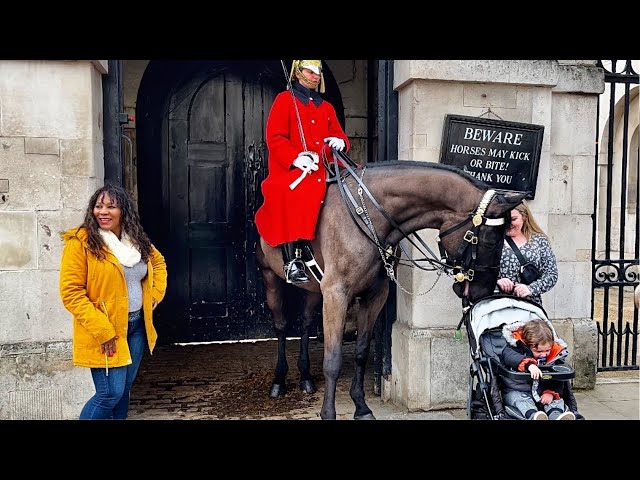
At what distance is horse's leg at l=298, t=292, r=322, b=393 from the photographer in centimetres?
600

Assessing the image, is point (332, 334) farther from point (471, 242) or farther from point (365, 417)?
point (471, 242)

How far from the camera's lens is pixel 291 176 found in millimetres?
4672

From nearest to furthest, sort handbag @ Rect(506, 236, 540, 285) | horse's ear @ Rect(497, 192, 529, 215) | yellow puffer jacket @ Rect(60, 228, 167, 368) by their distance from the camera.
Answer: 1. yellow puffer jacket @ Rect(60, 228, 167, 368)
2. horse's ear @ Rect(497, 192, 529, 215)
3. handbag @ Rect(506, 236, 540, 285)

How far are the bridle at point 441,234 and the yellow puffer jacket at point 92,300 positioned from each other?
1625mm

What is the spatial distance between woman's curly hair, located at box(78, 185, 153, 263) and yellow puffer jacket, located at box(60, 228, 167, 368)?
0.04 m

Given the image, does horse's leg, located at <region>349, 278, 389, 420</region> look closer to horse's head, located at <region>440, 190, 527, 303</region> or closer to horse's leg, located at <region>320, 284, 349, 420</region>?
horse's leg, located at <region>320, 284, 349, 420</region>

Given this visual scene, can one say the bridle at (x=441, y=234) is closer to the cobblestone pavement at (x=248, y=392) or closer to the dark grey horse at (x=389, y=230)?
the dark grey horse at (x=389, y=230)

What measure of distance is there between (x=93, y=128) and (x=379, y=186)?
7.62ft

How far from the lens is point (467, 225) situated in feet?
13.6

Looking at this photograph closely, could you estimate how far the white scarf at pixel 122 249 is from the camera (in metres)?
3.83

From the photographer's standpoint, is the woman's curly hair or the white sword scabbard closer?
the woman's curly hair

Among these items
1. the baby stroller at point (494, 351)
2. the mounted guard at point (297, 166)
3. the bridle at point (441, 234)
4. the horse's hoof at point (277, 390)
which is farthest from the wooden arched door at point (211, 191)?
the baby stroller at point (494, 351)

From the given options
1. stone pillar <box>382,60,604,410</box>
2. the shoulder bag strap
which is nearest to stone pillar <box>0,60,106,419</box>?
stone pillar <box>382,60,604,410</box>

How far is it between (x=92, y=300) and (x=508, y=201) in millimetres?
2612
